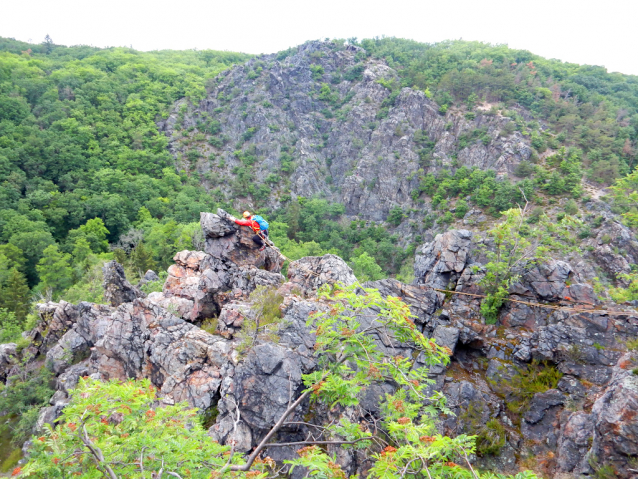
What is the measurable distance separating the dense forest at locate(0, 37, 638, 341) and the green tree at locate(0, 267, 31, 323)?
0.38ft

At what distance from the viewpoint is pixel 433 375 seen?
12.1 metres

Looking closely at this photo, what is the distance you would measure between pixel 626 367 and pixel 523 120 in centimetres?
5544

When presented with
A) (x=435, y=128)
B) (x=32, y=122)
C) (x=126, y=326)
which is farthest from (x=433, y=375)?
(x=32, y=122)

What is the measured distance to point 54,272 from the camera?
122ft

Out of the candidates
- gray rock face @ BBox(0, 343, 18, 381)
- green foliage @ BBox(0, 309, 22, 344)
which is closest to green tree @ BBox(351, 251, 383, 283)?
gray rock face @ BBox(0, 343, 18, 381)

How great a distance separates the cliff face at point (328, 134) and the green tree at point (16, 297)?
113ft

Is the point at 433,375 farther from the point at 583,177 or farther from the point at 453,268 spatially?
the point at 583,177

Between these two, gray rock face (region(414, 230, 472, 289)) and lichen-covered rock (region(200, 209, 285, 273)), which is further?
lichen-covered rock (region(200, 209, 285, 273))

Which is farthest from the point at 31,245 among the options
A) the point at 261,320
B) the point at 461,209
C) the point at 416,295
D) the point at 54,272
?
the point at 461,209

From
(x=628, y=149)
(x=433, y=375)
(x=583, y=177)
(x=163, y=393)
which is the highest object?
(x=628, y=149)

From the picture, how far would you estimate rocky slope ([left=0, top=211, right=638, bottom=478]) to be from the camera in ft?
31.4

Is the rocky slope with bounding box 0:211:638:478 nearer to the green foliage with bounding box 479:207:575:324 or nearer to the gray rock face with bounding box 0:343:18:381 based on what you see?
the green foliage with bounding box 479:207:575:324

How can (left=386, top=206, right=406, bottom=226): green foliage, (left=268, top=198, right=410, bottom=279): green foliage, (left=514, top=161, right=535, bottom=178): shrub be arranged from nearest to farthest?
(left=514, top=161, right=535, bottom=178): shrub, (left=268, top=198, right=410, bottom=279): green foliage, (left=386, top=206, right=406, bottom=226): green foliage

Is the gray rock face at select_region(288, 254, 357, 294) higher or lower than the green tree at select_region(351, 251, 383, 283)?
higher
